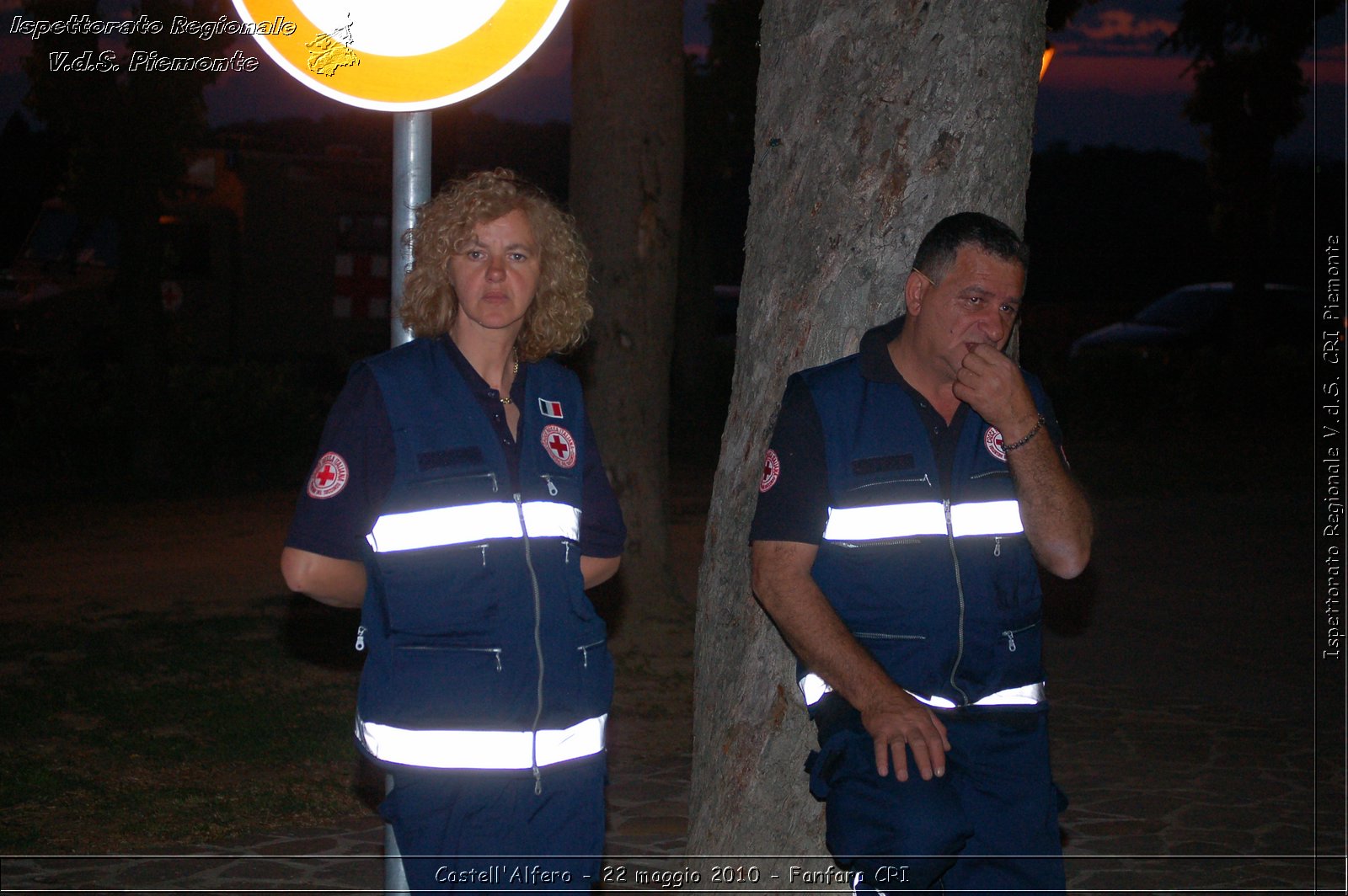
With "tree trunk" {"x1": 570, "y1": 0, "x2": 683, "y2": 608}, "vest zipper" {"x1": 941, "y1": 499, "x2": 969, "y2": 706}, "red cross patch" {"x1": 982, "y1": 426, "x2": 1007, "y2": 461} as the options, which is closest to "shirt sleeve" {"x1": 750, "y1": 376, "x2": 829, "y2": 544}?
"vest zipper" {"x1": 941, "y1": 499, "x2": 969, "y2": 706}

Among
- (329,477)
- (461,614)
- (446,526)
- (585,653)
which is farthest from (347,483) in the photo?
(585,653)

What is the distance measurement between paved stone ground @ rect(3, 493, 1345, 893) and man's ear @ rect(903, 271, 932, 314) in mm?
2908

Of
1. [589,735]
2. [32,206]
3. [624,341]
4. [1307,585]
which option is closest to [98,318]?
[32,206]

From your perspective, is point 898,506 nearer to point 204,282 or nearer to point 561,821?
point 561,821

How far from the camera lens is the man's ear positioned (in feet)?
11.0

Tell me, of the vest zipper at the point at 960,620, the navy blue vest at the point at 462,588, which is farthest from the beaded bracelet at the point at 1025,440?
the navy blue vest at the point at 462,588

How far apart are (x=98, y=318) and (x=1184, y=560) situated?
15385 mm

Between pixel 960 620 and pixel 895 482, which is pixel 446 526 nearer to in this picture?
pixel 895 482

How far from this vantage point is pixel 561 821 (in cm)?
311

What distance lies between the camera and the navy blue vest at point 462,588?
300cm

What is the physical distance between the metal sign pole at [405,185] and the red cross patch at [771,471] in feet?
2.71

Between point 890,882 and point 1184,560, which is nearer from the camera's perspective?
point 890,882

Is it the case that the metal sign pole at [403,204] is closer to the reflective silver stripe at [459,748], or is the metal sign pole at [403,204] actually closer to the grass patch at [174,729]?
the reflective silver stripe at [459,748]

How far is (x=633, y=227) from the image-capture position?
30.4ft
